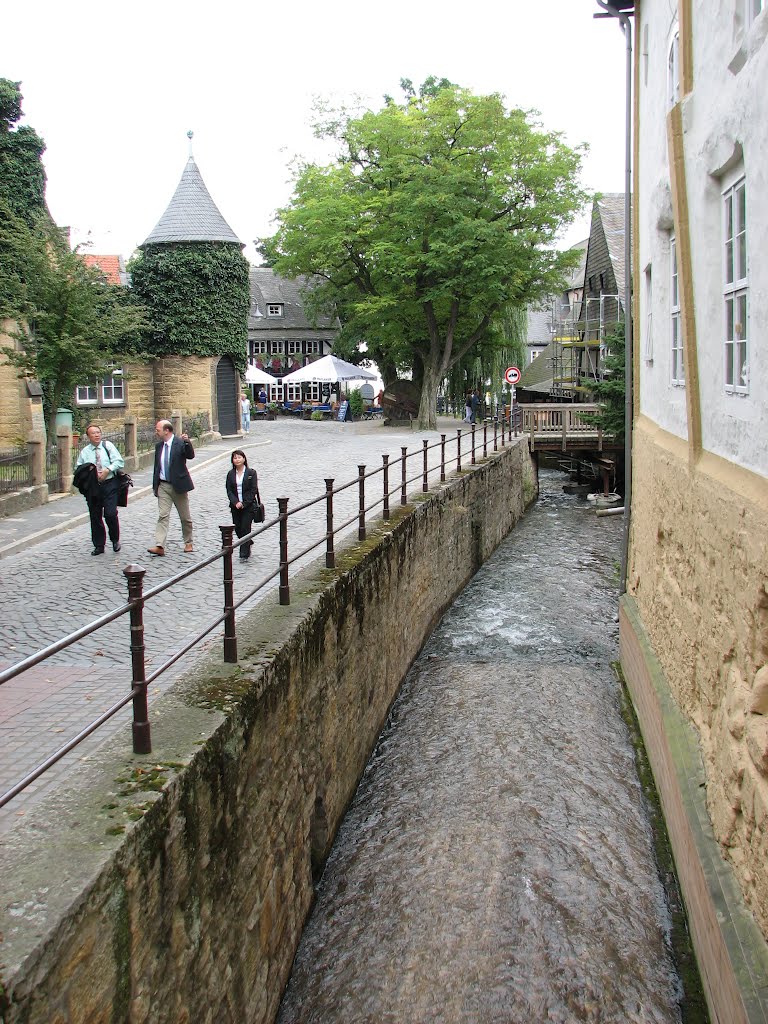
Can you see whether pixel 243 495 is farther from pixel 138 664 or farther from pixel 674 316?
pixel 138 664

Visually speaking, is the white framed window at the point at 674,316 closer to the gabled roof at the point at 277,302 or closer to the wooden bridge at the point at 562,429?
the wooden bridge at the point at 562,429

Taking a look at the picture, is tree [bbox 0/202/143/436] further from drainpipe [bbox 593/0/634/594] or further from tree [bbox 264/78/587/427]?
drainpipe [bbox 593/0/634/594]

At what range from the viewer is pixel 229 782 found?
5086 millimetres

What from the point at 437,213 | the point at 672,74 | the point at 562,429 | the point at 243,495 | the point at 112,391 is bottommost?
the point at 243,495

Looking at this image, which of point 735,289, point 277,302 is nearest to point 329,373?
point 277,302

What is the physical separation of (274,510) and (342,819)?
24.8ft

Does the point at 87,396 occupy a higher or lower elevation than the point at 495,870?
higher

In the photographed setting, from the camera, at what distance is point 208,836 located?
4.71 metres

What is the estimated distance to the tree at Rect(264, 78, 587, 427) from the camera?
1164 inches

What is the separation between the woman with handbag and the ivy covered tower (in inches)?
796

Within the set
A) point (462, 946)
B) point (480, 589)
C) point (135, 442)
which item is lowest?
point (462, 946)

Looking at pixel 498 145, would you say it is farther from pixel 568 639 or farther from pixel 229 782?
pixel 229 782

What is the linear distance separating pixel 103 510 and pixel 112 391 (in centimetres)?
1989

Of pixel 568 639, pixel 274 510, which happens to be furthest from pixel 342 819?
pixel 274 510
